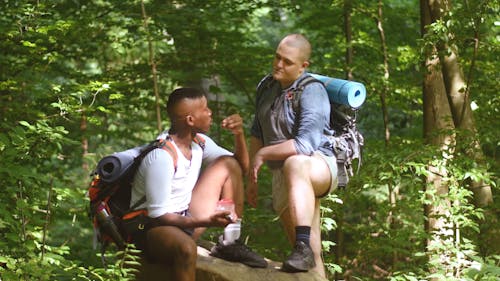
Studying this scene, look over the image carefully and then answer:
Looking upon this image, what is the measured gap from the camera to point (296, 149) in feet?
15.2

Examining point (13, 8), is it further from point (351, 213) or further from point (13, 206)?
point (351, 213)

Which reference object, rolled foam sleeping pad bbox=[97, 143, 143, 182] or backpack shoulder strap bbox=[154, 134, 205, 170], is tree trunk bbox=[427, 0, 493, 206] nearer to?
backpack shoulder strap bbox=[154, 134, 205, 170]

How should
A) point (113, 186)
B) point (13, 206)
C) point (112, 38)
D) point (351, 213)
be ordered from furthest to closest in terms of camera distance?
point (351, 213) < point (112, 38) < point (13, 206) < point (113, 186)

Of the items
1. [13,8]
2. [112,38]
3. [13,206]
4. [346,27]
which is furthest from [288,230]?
[346,27]

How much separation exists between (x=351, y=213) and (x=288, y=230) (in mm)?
6279

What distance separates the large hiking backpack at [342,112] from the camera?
15.7ft

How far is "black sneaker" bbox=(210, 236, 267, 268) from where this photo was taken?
4816 mm

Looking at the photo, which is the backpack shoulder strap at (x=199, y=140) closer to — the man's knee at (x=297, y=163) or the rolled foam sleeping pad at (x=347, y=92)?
the man's knee at (x=297, y=163)

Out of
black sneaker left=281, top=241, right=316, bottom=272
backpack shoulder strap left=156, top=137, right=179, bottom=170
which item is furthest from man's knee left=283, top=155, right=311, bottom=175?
backpack shoulder strap left=156, top=137, right=179, bottom=170

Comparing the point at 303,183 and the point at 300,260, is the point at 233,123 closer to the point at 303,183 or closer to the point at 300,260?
the point at 303,183

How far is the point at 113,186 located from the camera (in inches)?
181

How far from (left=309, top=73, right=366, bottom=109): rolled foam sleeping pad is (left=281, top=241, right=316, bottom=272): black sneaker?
1048 mm

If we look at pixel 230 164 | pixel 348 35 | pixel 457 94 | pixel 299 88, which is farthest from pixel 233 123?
pixel 348 35

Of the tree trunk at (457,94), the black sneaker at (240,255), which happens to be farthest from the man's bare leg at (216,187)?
the tree trunk at (457,94)
